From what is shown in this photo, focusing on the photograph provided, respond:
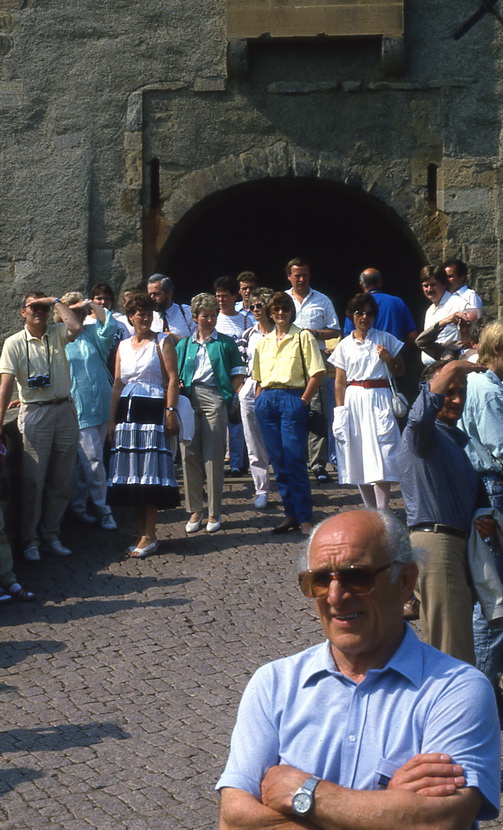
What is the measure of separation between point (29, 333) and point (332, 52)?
5.12 meters

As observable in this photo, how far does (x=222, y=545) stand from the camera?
8609 millimetres

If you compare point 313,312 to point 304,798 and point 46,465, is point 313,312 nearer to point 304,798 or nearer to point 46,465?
point 46,465

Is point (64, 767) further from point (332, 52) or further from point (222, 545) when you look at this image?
point (332, 52)

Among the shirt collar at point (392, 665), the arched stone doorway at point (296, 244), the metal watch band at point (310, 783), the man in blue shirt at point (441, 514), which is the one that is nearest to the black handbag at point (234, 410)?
the man in blue shirt at point (441, 514)

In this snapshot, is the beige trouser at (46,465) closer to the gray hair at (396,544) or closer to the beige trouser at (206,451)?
the beige trouser at (206,451)

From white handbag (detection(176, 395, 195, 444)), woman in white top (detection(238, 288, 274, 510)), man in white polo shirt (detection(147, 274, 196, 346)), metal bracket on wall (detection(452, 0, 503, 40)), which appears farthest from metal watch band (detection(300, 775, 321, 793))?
metal bracket on wall (detection(452, 0, 503, 40))

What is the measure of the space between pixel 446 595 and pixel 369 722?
2.28 meters

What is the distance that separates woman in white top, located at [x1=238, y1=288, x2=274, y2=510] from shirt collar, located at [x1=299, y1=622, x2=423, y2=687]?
6469mm

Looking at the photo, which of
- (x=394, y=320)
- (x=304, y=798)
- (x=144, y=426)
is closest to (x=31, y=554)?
(x=144, y=426)

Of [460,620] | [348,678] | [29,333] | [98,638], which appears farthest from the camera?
[29,333]

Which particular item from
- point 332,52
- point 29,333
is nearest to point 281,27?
point 332,52

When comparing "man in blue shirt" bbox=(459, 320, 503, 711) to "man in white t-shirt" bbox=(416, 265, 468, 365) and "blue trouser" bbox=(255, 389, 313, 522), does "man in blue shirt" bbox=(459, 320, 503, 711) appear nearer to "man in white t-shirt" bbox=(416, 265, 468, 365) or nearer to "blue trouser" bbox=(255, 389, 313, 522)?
"blue trouser" bbox=(255, 389, 313, 522)

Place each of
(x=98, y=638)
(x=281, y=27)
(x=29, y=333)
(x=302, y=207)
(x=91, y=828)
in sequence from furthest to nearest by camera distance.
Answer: (x=302, y=207) → (x=281, y=27) → (x=29, y=333) → (x=98, y=638) → (x=91, y=828)

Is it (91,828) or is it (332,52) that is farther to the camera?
(332,52)
